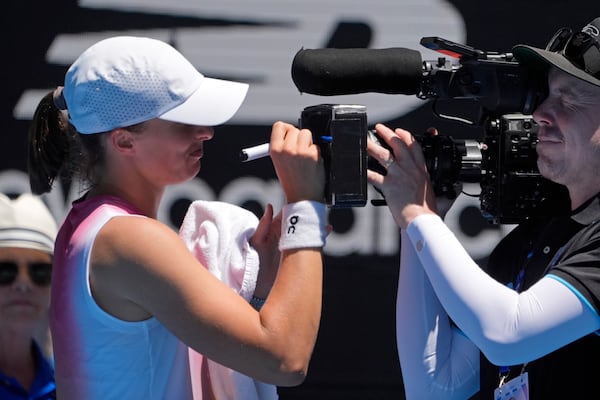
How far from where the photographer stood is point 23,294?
2213mm

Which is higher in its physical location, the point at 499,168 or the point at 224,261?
the point at 499,168

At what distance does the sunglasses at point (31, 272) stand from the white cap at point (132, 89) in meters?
0.69

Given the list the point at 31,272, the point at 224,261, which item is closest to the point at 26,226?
the point at 31,272

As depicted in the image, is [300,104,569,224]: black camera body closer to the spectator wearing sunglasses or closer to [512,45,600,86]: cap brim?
[512,45,600,86]: cap brim

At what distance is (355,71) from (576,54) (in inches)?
15.8

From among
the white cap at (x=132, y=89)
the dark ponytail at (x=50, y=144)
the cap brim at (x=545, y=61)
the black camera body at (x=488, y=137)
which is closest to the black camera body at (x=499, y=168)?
the black camera body at (x=488, y=137)

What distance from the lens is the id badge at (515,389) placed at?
67.3 inches

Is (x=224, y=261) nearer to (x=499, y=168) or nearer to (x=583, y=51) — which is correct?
(x=499, y=168)

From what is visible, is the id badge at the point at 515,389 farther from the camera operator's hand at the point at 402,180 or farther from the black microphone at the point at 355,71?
the black microphone at the point at 355,71

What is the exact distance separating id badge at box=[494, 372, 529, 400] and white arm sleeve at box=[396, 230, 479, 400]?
0.54 ft

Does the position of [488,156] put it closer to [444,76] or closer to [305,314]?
[444,76]

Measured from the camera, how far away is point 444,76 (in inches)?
71.7

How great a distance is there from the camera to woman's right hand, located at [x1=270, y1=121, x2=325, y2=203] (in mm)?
1627

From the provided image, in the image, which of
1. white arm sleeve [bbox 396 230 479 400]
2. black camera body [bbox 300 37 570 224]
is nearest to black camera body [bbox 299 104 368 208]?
black camera body [bbox 300 37 570 224]
